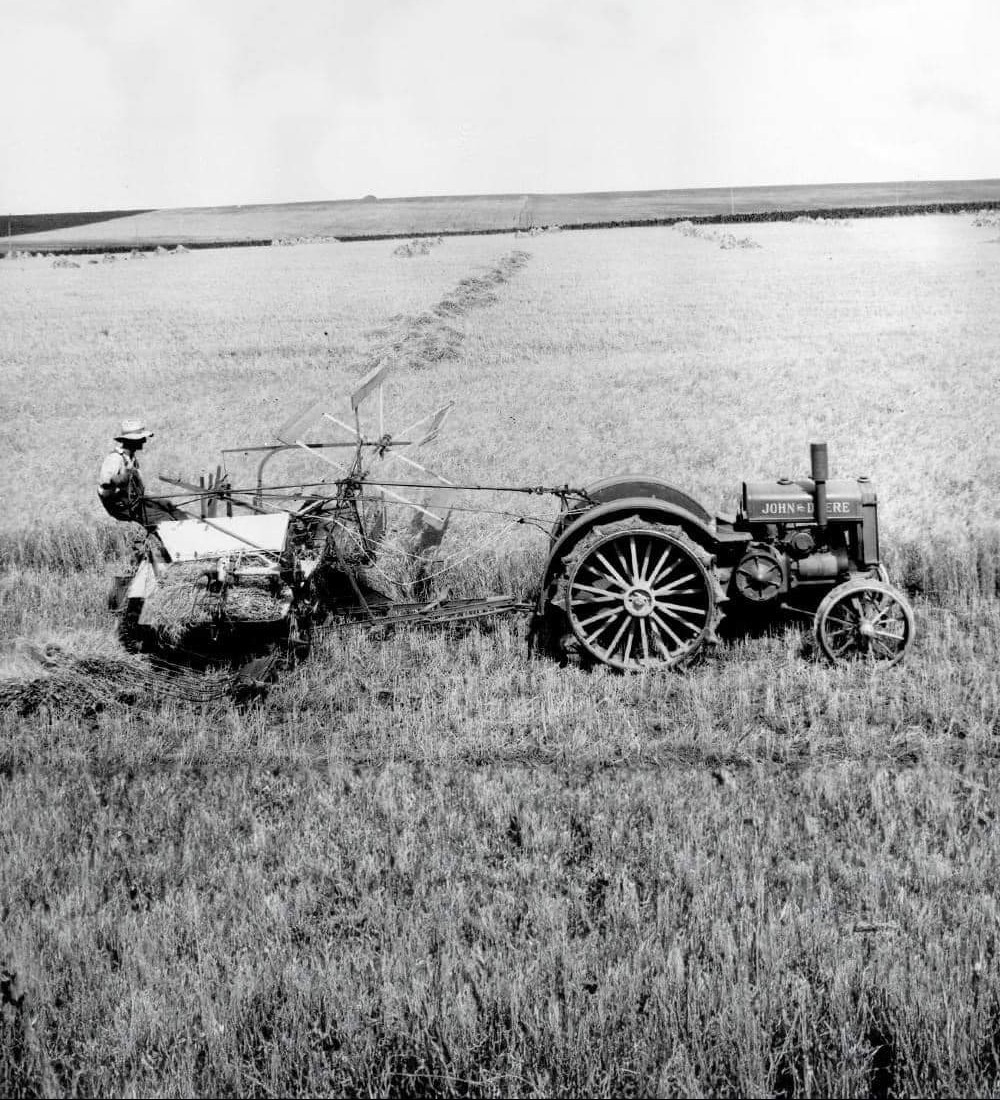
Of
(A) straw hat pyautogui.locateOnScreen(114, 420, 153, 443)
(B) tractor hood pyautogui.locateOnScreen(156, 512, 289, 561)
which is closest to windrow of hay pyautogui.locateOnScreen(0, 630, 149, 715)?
(B) tractor hood pyautogui.locateOnScreen(156, 512, 289, 561)

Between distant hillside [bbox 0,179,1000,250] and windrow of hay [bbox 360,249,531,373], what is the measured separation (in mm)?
40635

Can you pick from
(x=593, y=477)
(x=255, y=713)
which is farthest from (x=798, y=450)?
(x=255, y=713)

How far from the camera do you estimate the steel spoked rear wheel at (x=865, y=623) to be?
654 centimetres

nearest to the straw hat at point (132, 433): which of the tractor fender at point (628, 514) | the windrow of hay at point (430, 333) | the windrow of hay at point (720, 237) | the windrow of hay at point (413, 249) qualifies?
the tractor fender at point (628, 514)

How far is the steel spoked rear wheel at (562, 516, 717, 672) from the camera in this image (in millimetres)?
6453

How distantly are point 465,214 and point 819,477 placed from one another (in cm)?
8493

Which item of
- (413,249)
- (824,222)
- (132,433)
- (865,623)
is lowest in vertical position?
(865,623)

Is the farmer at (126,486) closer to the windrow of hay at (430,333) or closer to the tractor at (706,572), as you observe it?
the tractor at (706,572)

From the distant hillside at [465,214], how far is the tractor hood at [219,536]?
62.4 meters

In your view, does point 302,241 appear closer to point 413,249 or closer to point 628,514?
point 413,249

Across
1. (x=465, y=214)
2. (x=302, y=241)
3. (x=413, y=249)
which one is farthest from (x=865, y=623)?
(x=465, y=214)

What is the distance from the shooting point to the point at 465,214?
85.8m

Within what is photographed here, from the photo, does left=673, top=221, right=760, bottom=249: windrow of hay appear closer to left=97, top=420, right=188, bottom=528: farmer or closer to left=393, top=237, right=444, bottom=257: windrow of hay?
left=393, top=237, right=444, bottom=257: windrow of hay

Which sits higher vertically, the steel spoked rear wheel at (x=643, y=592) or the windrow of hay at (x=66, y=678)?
the steel spoked rear wheel at (x=643, y=592)
